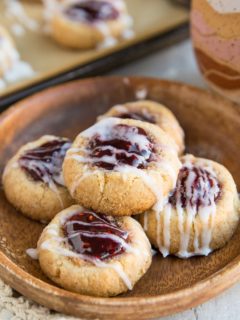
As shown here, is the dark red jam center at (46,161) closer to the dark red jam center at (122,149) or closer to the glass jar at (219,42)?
the dark red jam center at (122,149)

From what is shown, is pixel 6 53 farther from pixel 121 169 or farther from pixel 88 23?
pixel 121 169

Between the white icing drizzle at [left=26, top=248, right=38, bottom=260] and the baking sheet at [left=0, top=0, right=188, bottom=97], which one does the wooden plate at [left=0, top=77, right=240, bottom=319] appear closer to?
the white icing drizzle at [left=26, top=248, right=38, bottom=260]

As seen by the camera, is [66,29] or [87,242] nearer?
[87,242]

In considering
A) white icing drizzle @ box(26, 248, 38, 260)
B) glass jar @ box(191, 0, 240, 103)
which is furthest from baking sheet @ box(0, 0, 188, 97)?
white icing drizzle @ box(26, 248, 38, 260)

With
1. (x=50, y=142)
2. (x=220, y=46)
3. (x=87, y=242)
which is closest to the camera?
(x=87, y=242)

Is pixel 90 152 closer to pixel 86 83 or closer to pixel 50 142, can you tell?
pixel 50 142

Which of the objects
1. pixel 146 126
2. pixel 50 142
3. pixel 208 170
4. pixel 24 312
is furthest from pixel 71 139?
pixel 24 312

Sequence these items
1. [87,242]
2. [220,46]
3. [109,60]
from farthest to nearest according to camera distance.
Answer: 1. [109,60]
2. [220,46]
3. [87,242]

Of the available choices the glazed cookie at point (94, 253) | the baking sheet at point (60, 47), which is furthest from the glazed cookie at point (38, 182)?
the baking sheet at point (60, 47)
